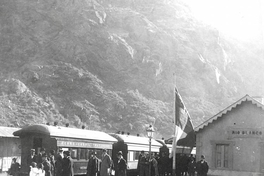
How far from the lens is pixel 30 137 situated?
22.7m

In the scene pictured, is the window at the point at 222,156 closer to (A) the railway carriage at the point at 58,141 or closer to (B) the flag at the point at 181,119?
(B) the flag at the point at 181,119

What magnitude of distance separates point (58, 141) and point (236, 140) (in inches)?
445

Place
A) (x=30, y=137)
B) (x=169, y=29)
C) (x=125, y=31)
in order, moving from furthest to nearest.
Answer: (x=169, y=29)
(x=125, y=31)
(x=30, y=137)

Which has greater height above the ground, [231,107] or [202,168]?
[231,107]

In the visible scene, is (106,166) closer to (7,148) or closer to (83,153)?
(83,153)

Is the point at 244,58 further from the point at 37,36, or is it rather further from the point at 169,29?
the point at 37,36

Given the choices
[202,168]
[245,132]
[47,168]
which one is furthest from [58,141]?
[245,132]

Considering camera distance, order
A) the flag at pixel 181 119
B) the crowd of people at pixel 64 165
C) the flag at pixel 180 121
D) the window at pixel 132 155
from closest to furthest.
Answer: the crowd of people at pixel 64 165 → the flag at pixel 180 121 → the flag at pixel 181 119 → the window at pixel 132 155

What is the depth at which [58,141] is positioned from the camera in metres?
21.8

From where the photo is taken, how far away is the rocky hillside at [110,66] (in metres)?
73.8

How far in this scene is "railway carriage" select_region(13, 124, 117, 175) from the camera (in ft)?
71.7

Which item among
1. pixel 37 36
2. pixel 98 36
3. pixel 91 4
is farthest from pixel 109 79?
pixel 91 4

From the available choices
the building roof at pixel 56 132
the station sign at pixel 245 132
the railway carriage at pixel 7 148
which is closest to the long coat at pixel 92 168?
the building roof at pixel 56 132

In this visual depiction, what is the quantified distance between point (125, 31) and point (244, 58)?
37303 millimetres
